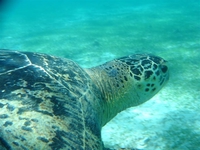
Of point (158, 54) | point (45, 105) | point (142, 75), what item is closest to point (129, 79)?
point (142, 75)

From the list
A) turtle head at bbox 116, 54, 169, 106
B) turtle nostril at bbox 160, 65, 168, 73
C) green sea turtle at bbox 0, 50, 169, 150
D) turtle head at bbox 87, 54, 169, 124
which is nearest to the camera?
green sea turtle at bbox 0, 50, 169, 150

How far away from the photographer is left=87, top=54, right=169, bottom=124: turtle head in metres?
3.01

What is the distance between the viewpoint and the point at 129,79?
10.5 feet

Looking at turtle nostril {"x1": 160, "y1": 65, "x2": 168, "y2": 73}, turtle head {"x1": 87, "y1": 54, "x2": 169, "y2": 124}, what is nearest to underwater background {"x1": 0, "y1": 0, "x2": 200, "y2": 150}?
turtle head {"x1": 87, "y1": 54, "x2": 169, "y2": 124}

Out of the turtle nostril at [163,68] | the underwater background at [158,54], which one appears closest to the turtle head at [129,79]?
the turtle nostril at [163,68]

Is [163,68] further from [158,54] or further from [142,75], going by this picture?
[158,54]

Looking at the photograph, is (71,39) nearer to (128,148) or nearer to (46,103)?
(128,148)

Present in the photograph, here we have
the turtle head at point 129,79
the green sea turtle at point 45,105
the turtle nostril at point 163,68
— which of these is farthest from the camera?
the turtle nostril at point 163,68

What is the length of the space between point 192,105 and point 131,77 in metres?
1.40

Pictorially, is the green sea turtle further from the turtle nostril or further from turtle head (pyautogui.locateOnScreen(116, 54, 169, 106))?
the turtle nostril

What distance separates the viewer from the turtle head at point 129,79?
3.01m

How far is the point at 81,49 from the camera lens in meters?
8.26

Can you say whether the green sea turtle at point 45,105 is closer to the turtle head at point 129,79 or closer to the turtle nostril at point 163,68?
the turtle head at point 129,79

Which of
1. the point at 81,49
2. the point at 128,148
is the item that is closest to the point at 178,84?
the point at 128,148
